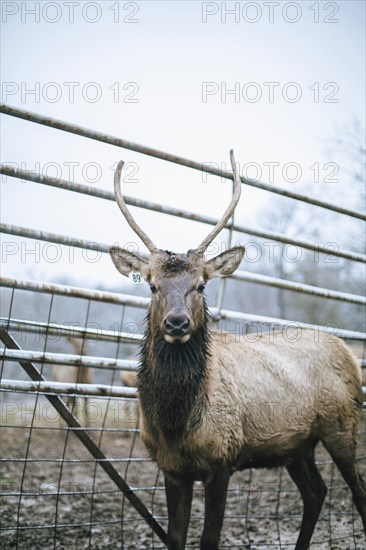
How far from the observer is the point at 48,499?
616 cm

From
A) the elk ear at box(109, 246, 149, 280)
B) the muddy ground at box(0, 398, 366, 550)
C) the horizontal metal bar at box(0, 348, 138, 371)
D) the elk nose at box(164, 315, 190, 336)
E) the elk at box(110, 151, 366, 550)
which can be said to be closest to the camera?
the elk nose at box(164, 315, 190, 336)

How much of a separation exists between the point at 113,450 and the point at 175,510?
19.3ft

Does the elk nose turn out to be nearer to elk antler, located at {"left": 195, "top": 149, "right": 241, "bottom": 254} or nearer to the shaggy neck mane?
the shaggy neck mane

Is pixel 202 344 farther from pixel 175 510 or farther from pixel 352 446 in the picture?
pixel 352 446

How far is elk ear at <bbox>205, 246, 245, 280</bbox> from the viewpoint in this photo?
456cm

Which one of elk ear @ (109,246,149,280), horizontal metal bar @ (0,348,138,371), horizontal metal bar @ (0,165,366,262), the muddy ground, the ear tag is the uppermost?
horizontal metal bar @ (0,165,366,262)

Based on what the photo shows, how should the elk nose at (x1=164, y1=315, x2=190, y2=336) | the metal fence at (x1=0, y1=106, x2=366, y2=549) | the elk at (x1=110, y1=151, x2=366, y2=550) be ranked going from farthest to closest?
the metal fence at (x1=0, y1=106, x2=366, y2=549) < the elk at (x1=110, y1=151, x2=366, y2=550) < the elk nose at (x1=164, y1=315, x2=190, y2=336)

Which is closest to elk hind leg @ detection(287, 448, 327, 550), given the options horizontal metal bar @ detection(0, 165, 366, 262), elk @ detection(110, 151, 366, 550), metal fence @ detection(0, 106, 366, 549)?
elk @ detection(110, 151, 366, 550)

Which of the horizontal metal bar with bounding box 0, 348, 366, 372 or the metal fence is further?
the metal fence

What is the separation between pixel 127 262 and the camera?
4594mm

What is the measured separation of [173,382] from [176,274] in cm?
77

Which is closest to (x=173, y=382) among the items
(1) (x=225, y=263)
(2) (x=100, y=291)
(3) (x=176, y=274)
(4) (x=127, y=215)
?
(3) (x=176, y=274)

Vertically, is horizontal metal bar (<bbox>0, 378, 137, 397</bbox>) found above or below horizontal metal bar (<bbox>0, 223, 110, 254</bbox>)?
below

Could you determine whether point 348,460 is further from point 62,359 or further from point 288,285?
point 62,359
